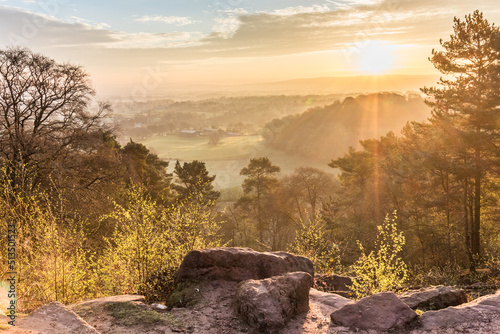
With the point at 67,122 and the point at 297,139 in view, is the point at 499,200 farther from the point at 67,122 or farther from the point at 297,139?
the point at 297,139

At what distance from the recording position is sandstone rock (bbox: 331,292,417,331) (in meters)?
6.96

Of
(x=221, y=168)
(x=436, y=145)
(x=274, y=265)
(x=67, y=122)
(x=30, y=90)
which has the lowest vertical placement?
(x=221, y=168)

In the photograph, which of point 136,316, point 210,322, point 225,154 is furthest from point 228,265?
point 225,154

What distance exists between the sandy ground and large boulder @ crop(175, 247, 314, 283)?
0.64m

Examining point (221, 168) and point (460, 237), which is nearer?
point (460, 237)

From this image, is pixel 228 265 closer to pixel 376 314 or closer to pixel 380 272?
pixel 376 314

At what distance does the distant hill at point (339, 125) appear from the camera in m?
76.0

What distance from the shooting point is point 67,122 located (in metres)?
19.1

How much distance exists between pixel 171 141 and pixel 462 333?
110 metres

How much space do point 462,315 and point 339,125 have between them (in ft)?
241

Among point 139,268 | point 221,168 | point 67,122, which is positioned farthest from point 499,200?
point 221,168

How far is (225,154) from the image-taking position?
289 ft

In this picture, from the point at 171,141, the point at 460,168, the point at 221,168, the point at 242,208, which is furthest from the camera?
the point at 171,141

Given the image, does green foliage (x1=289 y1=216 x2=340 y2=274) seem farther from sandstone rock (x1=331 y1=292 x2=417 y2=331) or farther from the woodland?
sandstone rock (x1=331 y1=292 x2=417 y2=331)
